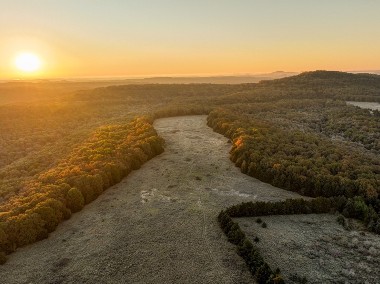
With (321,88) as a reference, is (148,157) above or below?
below

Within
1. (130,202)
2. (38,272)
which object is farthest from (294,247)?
(38,272)

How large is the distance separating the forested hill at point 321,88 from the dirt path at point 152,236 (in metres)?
64.5

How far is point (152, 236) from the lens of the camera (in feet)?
71.8

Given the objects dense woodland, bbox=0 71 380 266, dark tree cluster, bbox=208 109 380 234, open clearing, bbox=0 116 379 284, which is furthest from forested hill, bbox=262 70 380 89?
open clearing, bbox=0 116 379 284

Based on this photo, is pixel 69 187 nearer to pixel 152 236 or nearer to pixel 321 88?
pixel 152 236

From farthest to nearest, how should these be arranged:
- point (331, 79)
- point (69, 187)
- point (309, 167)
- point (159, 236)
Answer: point (331, 79), point (309, 167), point (69, 187), point (159, 236)

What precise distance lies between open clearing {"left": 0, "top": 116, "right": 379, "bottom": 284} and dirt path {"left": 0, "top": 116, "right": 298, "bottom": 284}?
5 cm

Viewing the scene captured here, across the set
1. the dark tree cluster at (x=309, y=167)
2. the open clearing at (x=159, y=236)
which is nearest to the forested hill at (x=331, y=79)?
the dark tree cluster at (x=309, y=167)

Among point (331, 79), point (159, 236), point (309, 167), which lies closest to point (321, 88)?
point (331, 79)

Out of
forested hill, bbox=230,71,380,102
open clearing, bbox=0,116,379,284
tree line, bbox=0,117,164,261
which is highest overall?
forested hill, bbox=230,71,380,102

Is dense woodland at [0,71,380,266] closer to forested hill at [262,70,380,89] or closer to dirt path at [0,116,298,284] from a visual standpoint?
dirt path at [0,116,298,284]

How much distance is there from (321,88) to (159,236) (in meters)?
105

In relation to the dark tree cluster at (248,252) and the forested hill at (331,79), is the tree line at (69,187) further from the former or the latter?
the forested hill at (331,79)

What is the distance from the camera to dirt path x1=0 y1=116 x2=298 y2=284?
1859 cm
